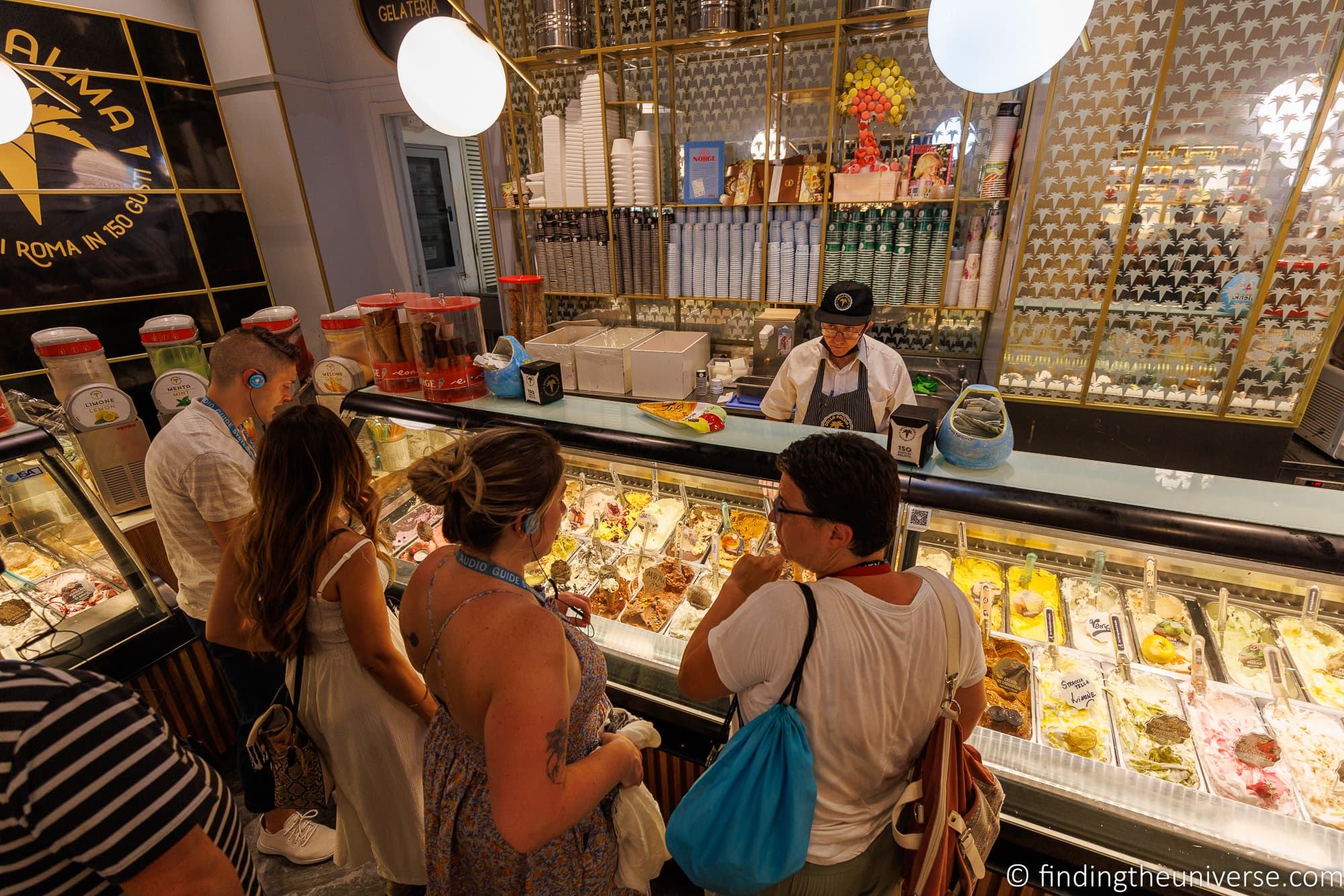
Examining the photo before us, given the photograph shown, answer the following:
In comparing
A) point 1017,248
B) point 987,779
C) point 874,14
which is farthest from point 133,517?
point 1017,248

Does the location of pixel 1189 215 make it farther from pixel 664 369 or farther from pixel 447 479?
pixel 447 479

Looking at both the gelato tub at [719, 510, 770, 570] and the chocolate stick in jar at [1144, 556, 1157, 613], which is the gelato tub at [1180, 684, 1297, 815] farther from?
the gelato tub at [719, 510, 770, 570]

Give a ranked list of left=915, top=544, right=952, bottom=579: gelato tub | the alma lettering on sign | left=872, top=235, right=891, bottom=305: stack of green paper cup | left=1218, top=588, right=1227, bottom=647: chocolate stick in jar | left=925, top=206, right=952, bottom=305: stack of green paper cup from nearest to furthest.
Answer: left=1218, top=588, right=1227, bottom=647: chocolate stick in jar → left=915, top=544, right=952, bottom=579: gelato tub → left=925, top=206, right=952, bottom=305: stack of green paper cup → left=872, top=235, right=891, bottom=305: stack of green paper cup → the alma lettering on sign

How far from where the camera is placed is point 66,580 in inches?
115

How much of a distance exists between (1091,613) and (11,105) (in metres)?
5.98

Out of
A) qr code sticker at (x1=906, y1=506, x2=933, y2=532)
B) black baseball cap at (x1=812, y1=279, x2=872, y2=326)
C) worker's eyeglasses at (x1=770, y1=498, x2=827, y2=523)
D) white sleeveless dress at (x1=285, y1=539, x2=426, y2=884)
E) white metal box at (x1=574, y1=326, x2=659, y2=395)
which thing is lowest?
white sleeveless dress at (x1=285, y1=539, x2=426, y2=884)

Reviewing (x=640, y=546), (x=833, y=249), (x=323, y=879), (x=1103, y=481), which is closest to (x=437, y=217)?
(x=833, y=249)

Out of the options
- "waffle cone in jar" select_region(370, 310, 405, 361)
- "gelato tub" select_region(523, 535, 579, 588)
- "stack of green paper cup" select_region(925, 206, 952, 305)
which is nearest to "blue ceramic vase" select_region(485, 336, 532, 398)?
"waffle cone in jar" select_region(370, 310, 405, 361)

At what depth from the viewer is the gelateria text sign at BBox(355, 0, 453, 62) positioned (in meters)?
6.05

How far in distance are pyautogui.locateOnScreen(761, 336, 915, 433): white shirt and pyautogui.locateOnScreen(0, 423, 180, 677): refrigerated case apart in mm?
3498

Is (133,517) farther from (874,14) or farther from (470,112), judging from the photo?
(874,14)

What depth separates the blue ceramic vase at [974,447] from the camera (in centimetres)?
199

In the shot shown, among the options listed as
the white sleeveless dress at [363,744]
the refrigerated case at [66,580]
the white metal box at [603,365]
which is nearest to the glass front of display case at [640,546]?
the white sleeveless dress at [363,744]

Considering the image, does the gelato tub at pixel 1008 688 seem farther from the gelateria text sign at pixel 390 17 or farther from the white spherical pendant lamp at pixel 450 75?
the gelateria text sign at pixel 390 17
